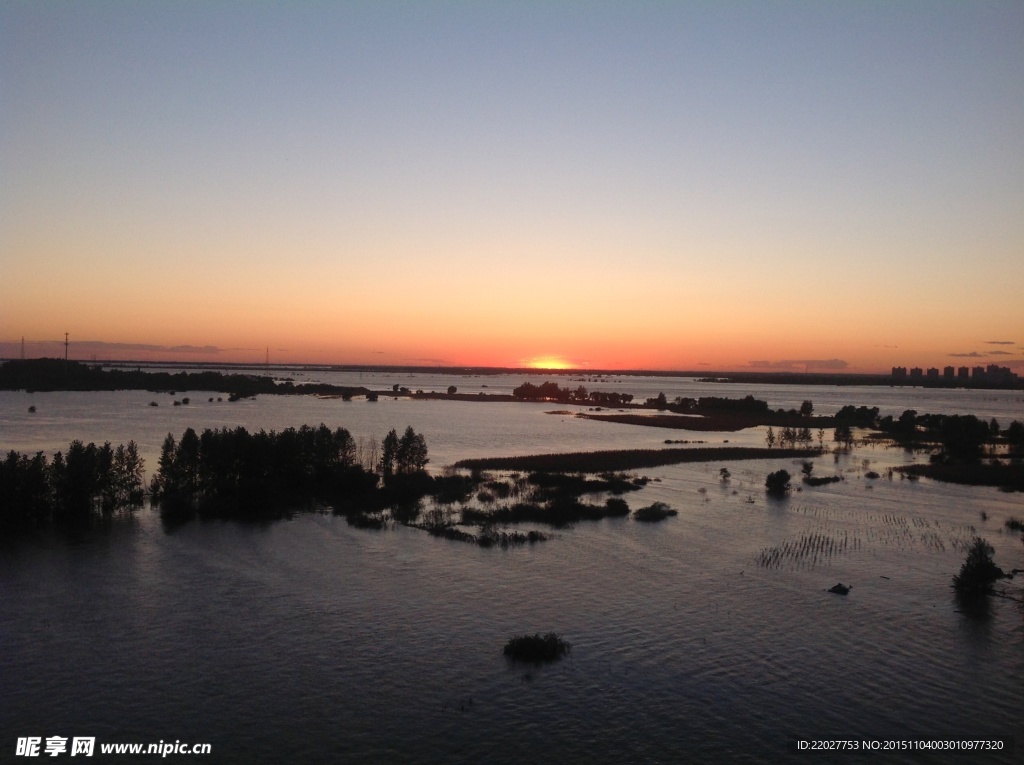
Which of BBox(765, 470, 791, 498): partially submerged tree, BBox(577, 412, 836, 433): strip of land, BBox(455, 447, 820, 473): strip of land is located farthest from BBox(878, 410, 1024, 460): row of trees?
BBox(765, 470, 791, 498): partially submerged tree

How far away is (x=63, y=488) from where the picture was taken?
4394 cm

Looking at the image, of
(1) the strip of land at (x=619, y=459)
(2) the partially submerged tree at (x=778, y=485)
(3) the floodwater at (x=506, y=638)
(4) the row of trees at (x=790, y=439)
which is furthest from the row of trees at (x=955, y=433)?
(3) the floodwater at (x=506, y=638)

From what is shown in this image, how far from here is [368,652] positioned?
24.8 m

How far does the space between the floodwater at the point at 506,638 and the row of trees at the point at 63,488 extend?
2996 millimetres

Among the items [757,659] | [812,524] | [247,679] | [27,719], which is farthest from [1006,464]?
[27,719]

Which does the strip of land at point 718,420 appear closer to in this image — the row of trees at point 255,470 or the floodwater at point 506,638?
the floodwater at point 506,638

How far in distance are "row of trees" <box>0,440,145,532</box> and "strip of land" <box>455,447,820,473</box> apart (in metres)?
27.7

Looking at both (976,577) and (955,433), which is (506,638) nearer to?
(976,577)

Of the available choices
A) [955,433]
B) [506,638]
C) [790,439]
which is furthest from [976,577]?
[955,433]

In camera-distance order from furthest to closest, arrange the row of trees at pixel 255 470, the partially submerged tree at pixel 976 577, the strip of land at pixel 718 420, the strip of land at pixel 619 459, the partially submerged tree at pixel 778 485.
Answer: the strip of land at pixel 718 420 < the strip of land at pixel 619 459 < the partially submerged tree at pixel 778 485 < the row of trees at pixel 255 470 < the partially submerged tree at pixel 976 577

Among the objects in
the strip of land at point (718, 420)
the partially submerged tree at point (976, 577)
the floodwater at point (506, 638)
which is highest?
the strip of land at point (718, 420)

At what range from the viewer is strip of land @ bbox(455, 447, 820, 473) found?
65688 millimetres

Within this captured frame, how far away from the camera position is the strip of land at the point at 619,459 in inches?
2586

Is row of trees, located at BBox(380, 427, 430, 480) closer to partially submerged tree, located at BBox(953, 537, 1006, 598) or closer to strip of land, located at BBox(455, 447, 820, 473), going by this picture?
strip of land, located at BBox(455, 447, 820, 473)
